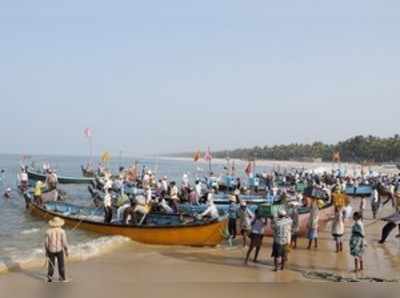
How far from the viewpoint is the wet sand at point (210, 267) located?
12.6 metres

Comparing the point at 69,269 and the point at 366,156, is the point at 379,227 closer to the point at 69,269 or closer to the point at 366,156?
the point at 69,269

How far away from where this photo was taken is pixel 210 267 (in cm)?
1416

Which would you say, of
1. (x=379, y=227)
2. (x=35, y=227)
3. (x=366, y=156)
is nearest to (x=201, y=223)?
(x=379, y=227)

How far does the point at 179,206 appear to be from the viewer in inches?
924

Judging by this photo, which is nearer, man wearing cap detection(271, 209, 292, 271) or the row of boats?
man wearing cap detection(271, 209, 292, 271)

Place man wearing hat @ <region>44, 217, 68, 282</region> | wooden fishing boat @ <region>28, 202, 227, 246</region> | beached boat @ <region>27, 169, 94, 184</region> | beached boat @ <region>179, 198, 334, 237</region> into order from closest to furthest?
man wearing hat @ <region>44, 217, 68, 282</region> → wooden fishing boat @ <region>28, 202, 227, 246</region> → beached boat @ <region>179, 198, 334, 237</region> → beached boat @ <region>27, 169, 94, 184</region>

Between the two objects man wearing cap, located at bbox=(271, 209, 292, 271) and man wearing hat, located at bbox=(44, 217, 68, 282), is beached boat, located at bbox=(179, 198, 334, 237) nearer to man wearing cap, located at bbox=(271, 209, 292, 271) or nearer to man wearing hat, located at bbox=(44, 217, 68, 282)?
man wearing cap, located at bbox=(271, 209, 292, 271)

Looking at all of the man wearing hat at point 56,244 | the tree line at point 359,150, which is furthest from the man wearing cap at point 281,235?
the tree line at point 359,150

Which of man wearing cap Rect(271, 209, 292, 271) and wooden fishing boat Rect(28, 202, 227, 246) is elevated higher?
man wearing cap Rect(271, 209, 292, 271)

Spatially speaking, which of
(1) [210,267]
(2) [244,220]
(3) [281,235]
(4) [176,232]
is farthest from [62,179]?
(3) [281,235]

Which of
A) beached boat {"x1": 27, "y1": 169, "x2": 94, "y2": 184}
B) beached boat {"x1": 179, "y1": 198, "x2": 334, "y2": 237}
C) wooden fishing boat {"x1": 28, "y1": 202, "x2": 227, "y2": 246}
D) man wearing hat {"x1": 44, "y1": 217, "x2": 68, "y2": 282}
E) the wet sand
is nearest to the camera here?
man wearing hat {"x1": 44, "y1": 217, "x2": 68, "y2": 282}

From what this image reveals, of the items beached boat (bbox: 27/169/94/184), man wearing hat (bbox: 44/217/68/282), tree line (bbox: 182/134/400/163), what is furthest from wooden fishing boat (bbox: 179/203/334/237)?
tree line (bbox: 182/134/400/163)

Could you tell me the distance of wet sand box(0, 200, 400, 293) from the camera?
1265cm

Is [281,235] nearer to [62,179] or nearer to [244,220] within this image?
[244,220]
